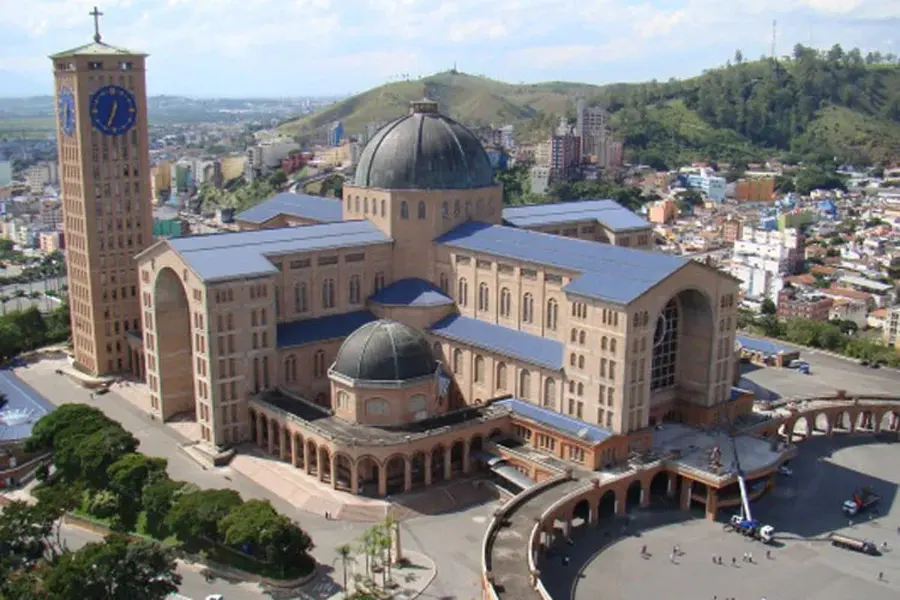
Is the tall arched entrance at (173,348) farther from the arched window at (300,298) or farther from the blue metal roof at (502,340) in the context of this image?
the blue metal roof at (502,340)

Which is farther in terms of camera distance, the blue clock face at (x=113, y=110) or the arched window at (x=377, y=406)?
the blue clock face at (x=113, y=110)

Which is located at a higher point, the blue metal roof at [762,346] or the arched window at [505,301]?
the arched window at [505,301]

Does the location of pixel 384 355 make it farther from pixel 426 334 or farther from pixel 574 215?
pixel 574 215

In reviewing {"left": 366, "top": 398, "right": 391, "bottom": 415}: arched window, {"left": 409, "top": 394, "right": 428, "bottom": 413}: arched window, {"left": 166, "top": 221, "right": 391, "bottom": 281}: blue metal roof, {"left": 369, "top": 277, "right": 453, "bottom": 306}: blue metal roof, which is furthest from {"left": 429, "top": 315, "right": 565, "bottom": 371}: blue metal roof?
{"left": 366, "top": 398, "right": 391, "bottom": 415}: arched window

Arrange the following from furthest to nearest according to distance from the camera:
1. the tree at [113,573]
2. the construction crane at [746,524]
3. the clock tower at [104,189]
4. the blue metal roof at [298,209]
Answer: the blue metal roof at [298,209] → the clock tower at [104,189] → the construction crane at [746,524] → the tree at [113,573]

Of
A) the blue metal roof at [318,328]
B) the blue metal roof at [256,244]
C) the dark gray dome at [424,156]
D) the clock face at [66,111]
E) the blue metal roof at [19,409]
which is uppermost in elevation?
the clock face at [66,111]

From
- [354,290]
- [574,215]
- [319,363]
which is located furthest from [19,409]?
[574,215]

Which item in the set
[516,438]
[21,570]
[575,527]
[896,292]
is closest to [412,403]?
[516,438]

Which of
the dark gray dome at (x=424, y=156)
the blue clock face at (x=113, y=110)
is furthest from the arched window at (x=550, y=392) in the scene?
the blue clock face at (x=113, y=110)

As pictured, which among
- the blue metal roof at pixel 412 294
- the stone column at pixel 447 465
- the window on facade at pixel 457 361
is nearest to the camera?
the stone column at pixel 447 465
